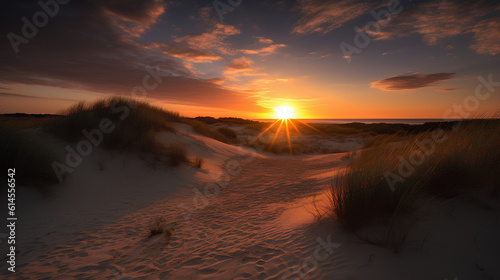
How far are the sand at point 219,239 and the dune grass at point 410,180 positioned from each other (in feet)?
0.79

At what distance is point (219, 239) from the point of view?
3.49 m

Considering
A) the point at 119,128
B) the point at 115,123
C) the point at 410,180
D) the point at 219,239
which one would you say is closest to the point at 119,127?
the point at 119,128

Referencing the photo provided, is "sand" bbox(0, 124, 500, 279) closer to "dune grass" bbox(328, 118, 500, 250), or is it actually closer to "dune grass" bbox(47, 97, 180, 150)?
"dune grass" bbox(328, 118, 500, 250)

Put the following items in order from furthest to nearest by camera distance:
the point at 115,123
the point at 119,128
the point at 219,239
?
the point at 115,123
the point at 119,128
the point at 219,239

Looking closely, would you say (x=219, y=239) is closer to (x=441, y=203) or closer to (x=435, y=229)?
(x=435, y=229)

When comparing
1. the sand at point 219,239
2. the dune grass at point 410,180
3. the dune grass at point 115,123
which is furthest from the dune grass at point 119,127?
the dune grass at point 410,180

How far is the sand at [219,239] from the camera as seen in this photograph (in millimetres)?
2188

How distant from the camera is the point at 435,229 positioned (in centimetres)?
243

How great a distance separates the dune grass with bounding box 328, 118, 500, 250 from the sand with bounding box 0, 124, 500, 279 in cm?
24

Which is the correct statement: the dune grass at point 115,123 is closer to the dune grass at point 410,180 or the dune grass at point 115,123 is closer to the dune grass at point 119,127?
the dune grass at point 119,127

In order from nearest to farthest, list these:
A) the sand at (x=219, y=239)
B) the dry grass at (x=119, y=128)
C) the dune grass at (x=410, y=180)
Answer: the sand at (x=219, y=239) → the dune grass at (x=410, y=180) → the dry grass at (x=119, y=128)

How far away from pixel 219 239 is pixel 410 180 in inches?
125

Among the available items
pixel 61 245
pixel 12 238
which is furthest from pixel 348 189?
pixel 12 238

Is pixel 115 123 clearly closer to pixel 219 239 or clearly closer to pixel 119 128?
pixel 119 128
